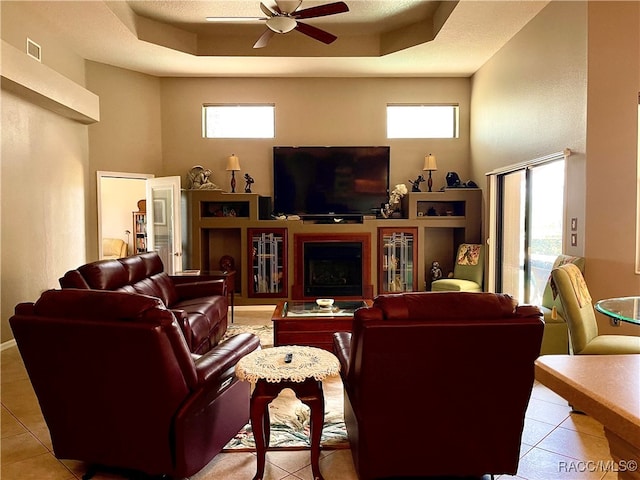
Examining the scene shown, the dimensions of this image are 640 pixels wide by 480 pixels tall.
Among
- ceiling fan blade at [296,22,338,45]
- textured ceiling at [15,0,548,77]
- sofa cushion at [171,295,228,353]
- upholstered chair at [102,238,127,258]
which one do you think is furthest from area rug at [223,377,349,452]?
upholstered chair at [102,238,127,258]

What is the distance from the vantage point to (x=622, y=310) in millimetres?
1790

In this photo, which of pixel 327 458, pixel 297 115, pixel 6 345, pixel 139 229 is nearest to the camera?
pixel 327 458

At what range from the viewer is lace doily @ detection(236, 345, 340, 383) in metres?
1.96

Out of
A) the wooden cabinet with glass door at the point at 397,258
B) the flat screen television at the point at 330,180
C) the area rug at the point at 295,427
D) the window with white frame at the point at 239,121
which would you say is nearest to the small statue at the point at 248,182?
the flat screen television at the point at 330,180

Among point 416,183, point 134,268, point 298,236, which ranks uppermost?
point 416,183

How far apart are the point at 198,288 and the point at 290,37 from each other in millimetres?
3599

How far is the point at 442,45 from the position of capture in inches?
213

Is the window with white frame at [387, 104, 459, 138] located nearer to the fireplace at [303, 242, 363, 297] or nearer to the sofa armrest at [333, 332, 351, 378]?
the fireplace at [303, 242, 363, 297]

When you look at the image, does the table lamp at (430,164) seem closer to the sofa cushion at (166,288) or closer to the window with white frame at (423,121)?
the window with white frame at (423,121)

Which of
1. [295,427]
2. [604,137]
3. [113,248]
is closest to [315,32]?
[604,137]

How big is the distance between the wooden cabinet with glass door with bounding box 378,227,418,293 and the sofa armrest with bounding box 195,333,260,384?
407cm

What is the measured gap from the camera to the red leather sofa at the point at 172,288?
3287 mm

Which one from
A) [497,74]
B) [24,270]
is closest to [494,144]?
[497,74]

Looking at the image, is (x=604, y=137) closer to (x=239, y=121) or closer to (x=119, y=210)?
(x=239, y=121)
